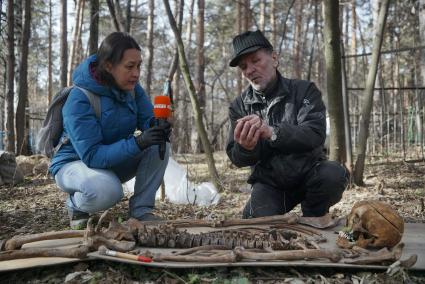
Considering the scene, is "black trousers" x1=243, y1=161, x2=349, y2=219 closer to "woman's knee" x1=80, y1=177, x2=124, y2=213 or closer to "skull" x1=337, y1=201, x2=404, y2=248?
"skull" x1=337, y1=201, x2=404, y2=248

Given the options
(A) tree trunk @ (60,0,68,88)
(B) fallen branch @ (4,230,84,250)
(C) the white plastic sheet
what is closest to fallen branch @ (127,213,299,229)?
(B) fallen branch @ (4,230,84,250)

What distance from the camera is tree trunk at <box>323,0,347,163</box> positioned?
586 centimetres

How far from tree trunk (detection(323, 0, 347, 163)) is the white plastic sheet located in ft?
5.92

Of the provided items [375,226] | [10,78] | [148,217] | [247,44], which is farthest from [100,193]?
[10,78]

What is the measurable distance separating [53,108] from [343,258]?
2585 mm

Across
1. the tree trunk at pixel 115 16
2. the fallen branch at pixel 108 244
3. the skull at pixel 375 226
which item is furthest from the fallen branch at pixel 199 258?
the tree trunk at pixel 115 16

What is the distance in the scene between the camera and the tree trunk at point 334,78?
5859 millimetres

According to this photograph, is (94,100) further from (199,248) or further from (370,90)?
(370,90)

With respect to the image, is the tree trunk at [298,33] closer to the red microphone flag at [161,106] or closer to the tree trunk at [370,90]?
the tree trunk at [370,90]

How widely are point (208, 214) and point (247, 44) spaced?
6.47 feet

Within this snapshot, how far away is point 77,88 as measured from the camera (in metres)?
3.54

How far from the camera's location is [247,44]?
Result: 11.1ft

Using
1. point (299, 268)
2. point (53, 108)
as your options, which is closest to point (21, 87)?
point (53, 108)

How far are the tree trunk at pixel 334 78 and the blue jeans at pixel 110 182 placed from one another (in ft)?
9.46
